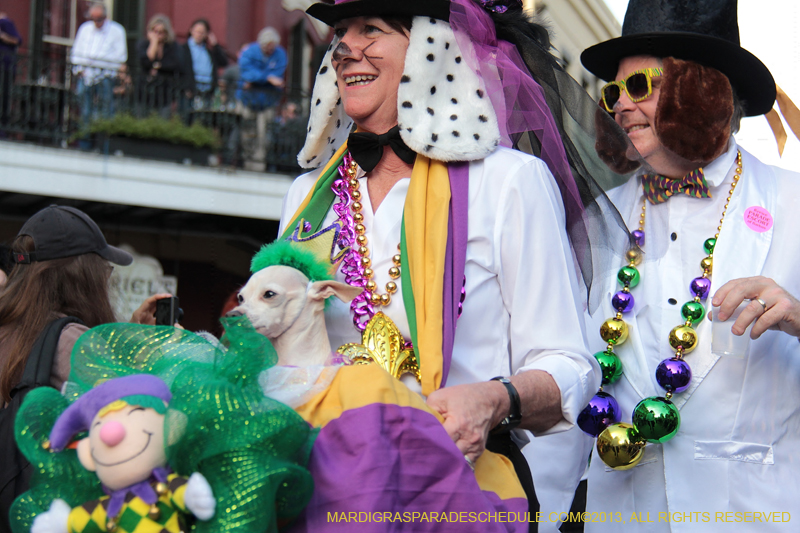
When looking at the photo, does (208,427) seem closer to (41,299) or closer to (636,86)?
(41,299)

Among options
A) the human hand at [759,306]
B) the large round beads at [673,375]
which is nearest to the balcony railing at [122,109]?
the large round beads at [673,375]

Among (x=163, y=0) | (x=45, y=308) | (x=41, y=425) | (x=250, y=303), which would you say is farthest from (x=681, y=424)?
(x=163, y=0)

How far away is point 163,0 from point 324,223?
43.4ft

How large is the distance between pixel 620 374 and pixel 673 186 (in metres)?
0.68

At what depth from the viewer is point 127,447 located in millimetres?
1449

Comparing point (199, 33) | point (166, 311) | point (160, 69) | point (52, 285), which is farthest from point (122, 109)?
point (166, 311)

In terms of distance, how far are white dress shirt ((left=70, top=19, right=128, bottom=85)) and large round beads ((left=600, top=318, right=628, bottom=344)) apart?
35.3 feet

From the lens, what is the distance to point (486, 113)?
2.21 m

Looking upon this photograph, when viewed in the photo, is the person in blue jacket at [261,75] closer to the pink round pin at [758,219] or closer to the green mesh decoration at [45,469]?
the pink round pin at [758,219]

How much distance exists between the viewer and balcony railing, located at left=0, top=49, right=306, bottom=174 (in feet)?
39.5

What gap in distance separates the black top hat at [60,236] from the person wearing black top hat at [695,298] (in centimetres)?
197

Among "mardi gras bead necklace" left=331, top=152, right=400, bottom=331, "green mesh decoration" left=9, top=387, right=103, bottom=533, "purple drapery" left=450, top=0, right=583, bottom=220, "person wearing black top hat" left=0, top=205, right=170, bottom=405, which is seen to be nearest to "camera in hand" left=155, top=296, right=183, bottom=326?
"person wearing black top hat" left=0, top=205, right=170, bottom=405

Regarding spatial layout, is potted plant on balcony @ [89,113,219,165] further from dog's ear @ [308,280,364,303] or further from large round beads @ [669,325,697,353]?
dog's ear @ [308,280,364,303]

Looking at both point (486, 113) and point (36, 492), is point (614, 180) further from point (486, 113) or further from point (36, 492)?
point (36, 492)
